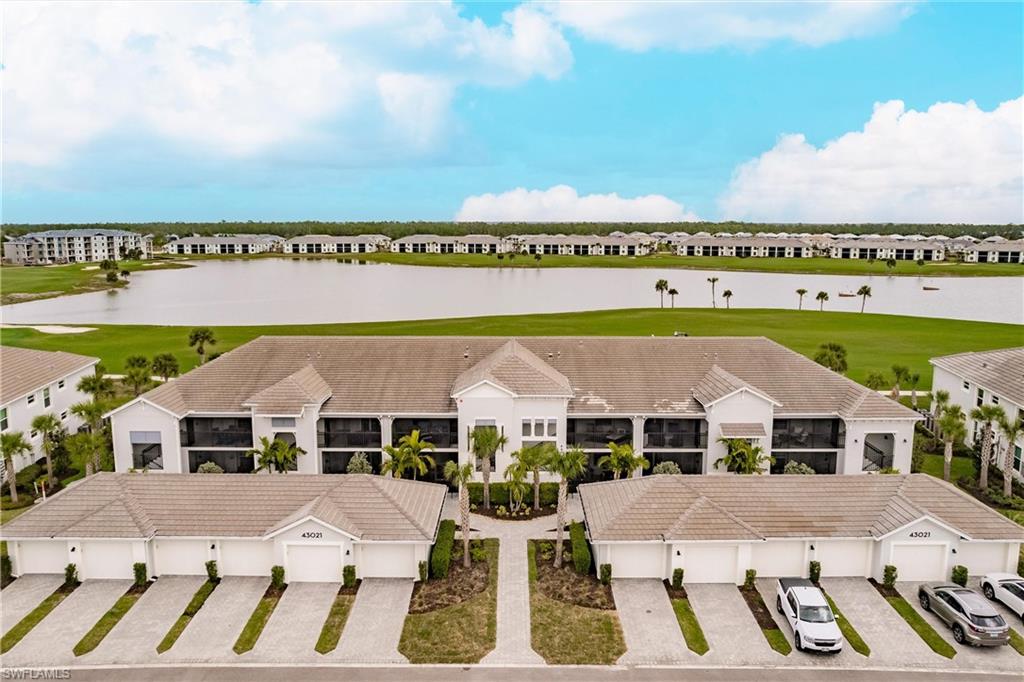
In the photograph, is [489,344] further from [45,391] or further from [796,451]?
[45,391]

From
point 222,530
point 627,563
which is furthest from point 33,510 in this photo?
point 627,563

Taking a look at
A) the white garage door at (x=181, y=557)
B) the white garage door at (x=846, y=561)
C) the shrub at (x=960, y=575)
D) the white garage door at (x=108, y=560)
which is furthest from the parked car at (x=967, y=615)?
the white garage door at (x=108, y=560)

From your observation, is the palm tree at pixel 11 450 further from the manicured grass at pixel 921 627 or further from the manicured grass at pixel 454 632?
the manicured grass at pixel 921 627

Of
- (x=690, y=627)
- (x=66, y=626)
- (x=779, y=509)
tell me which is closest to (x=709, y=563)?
(x=690, y=627)

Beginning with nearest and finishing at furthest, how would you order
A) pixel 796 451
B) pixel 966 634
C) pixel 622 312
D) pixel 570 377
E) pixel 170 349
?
pixel 966 634 → pixel 796 451 → pixel 570 377 → pixel 170 349 → pixel 622 312

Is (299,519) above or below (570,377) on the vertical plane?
below

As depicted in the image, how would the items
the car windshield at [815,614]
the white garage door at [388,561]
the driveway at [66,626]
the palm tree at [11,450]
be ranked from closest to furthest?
the driveway at [66,626] → the car windshield at [815,614] → the white garage door at [388,561] → the palm tree at [11,450]

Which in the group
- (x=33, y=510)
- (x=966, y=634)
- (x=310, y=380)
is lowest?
(x=966, y=634)
